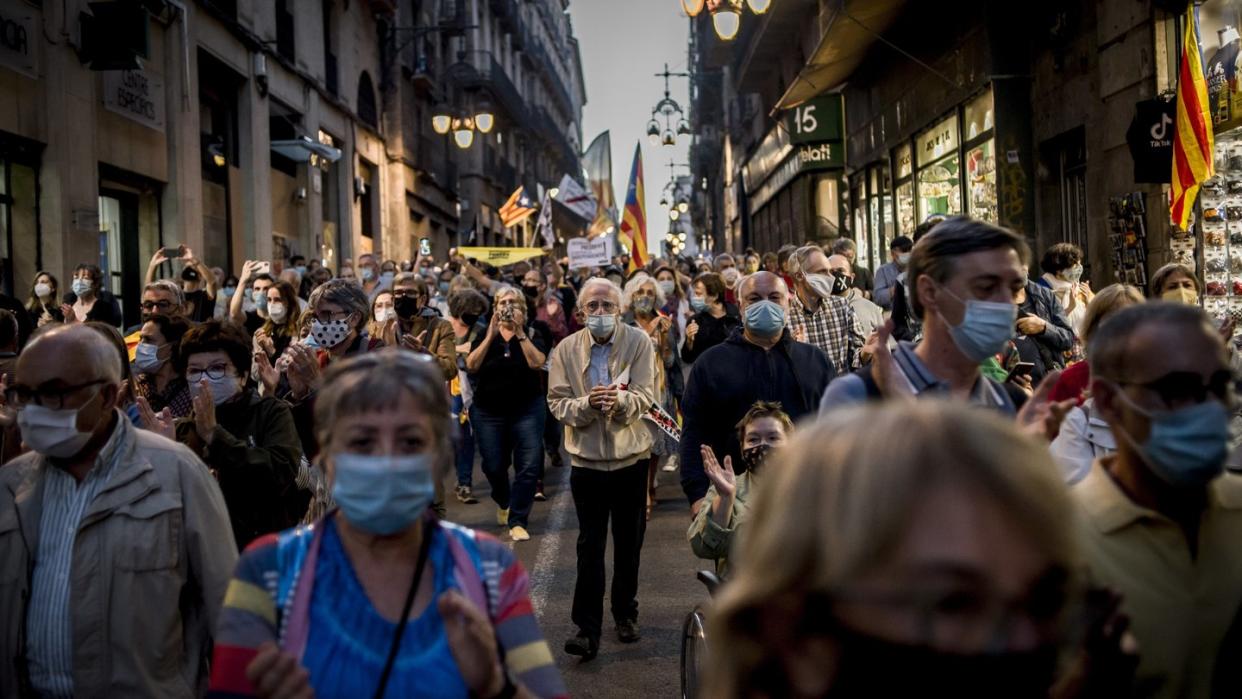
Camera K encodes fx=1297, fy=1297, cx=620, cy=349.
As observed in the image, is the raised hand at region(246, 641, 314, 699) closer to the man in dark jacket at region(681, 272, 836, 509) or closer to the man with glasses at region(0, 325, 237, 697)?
the man with glasses at region(0, 325, 237, 697)

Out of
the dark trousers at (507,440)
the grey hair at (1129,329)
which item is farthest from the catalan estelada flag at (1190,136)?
the grey hair at (1129,329)

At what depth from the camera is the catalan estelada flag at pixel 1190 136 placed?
9.95 meters

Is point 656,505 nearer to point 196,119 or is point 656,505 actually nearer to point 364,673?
point 364,673

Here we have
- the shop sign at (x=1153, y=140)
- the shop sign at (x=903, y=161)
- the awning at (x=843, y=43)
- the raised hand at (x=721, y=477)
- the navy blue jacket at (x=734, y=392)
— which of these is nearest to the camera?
the raised hand at (x=721, y=477)

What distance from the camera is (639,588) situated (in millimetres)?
7969

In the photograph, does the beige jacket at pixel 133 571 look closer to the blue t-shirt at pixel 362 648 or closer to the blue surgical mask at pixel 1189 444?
the blue t-shirt at pixel 362 648

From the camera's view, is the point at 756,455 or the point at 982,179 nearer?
the point at 756,455

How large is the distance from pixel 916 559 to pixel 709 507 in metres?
3.58

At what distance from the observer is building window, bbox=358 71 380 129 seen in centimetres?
3409

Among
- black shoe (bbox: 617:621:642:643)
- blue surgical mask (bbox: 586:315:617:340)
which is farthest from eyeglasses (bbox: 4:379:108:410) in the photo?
blue surgical mask (bbox: 586:315:617:340)

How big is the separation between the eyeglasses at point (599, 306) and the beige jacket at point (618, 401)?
120mm

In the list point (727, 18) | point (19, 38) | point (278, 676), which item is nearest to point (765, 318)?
point (278, 676)

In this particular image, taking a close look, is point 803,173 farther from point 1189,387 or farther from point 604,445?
point 1189,387

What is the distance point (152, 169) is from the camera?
1848 cm
